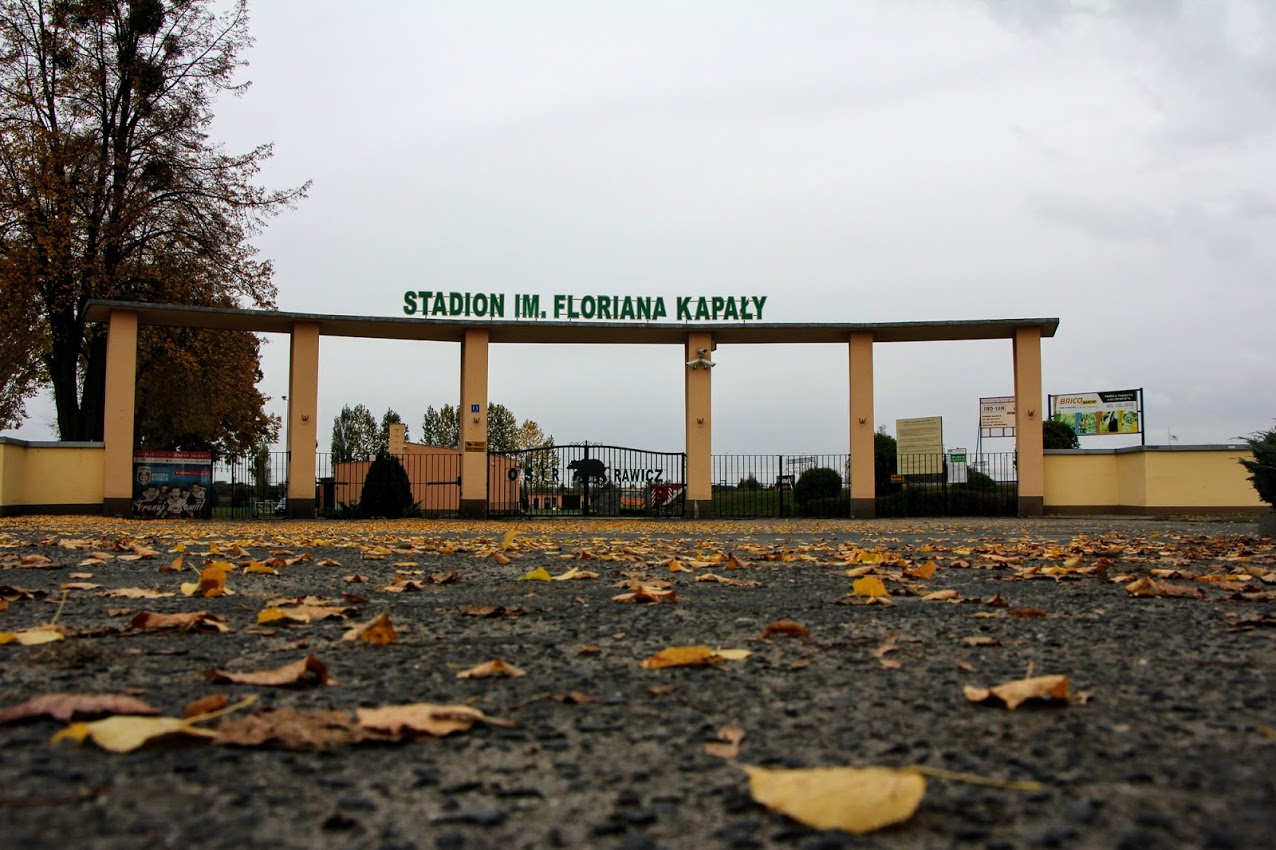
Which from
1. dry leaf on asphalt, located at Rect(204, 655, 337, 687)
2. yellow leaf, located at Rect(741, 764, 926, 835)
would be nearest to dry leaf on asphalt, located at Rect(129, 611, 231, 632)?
dry leaf on asphalt, located at Rect(204, 655, 337, 687)

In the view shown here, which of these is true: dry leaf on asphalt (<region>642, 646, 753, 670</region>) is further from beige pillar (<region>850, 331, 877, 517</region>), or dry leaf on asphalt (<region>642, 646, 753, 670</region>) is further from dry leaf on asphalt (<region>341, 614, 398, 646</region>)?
beige pillar (<region>850, 331, 877, 517</region>)

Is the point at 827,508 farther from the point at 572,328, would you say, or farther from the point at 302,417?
the point at 302,417

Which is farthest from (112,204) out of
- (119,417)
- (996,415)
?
(996,415)

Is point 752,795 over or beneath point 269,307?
beneath

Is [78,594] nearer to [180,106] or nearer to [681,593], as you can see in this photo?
[681,593]

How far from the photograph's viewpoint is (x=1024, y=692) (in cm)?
247

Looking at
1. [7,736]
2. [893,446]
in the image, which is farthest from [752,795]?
[893,446]

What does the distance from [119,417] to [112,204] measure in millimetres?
8191

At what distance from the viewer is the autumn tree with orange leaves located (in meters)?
24.3

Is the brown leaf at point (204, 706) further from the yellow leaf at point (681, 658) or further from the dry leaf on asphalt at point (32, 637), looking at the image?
the dry leaf on asphalt at point (32, 637)

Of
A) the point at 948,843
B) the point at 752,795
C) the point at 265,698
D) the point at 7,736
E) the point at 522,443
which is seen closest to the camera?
the point at 948,843

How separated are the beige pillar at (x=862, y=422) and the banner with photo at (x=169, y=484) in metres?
15.3

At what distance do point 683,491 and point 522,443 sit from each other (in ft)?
168

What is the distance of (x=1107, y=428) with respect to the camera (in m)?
37.9
